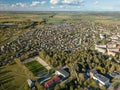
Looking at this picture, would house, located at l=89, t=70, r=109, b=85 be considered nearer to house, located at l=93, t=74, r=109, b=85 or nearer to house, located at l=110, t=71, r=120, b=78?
house, located at l=93, t=74, r=109, b=85

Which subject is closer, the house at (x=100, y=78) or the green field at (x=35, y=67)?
the house at (x=100, y=78)

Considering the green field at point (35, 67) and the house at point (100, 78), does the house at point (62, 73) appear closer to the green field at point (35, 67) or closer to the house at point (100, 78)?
the green field at point (35, 67)

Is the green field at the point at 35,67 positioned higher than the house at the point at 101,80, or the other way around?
the house at the point at 101,80

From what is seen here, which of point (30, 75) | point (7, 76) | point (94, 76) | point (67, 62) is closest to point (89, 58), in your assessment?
point (67, 62)

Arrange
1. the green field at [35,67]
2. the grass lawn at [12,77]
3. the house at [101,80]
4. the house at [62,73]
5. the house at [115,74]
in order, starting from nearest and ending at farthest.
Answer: the house at [101,80] < the grass lawn at [12,77] < the house at [62,73] < the house at [115,74] < the green field at [35,67]

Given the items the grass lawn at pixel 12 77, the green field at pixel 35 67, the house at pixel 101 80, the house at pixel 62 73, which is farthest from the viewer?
the green field at pixel 35 67

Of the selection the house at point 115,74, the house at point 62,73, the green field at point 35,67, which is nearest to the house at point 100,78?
the house at point 115,74

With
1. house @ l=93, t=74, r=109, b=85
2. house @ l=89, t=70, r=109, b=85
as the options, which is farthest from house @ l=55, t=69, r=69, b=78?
house @ l=93, t=74, r=109, b=85
